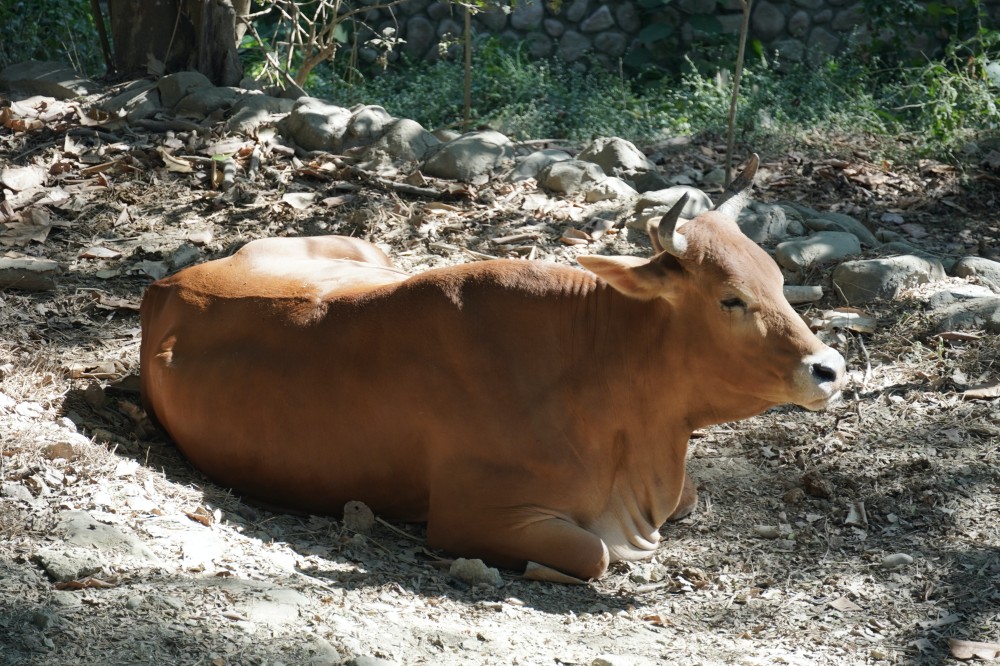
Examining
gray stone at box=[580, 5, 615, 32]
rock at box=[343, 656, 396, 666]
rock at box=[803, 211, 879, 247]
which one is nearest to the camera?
rock at box=[343, 656, 396, 666]

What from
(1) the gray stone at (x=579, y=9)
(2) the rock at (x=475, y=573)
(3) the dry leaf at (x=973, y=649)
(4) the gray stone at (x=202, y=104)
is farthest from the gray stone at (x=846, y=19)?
(2) the rock at (x=475, y=573)

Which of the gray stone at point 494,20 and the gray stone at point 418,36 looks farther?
the gray stone at point 418,36

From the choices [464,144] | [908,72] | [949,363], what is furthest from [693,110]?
[949,363]

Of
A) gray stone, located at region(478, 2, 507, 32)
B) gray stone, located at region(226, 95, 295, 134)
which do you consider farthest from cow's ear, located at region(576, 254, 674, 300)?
gray stone, located at region(478, 2, 507, 32)

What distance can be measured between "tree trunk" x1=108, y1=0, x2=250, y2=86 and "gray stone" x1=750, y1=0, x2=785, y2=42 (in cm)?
623

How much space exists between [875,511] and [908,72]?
22.5 feet

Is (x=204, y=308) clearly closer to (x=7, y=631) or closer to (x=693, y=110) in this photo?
(x=7, y=631)

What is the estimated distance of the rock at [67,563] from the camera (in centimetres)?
366

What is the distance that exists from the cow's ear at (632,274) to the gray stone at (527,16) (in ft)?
30.8

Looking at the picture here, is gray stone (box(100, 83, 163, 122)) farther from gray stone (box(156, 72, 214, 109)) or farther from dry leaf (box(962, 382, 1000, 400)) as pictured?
dry leaf (box(962, 382, 1000, 400))

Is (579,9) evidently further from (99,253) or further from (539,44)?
(99,253)

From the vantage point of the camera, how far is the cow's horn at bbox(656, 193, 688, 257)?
4.25 meters

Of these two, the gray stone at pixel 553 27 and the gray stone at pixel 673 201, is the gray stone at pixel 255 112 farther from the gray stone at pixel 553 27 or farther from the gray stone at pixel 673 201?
the gray stone at pixel 553 27

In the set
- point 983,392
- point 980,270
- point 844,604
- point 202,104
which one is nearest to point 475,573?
point 844,604
